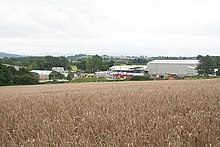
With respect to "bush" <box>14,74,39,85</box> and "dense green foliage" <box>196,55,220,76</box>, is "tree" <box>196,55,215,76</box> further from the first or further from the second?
"bush" <box>14,74,39,85</box>

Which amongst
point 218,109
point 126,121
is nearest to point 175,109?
point 218,109

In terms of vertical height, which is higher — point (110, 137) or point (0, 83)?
point (110, 137)

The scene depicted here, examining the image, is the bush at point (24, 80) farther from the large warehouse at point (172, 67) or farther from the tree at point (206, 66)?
the large warehouse at point (172, 67)

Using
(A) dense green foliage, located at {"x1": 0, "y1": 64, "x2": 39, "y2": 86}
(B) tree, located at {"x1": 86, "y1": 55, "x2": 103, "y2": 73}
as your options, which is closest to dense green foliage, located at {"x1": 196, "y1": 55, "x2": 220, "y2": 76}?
(A) dense green foliage, located at {"x1": 0, "y1": 64, "x2": 39, "y2": 86}

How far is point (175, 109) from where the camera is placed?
6934 millimetres

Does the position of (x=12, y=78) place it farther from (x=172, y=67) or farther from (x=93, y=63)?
(x=172, y=67)

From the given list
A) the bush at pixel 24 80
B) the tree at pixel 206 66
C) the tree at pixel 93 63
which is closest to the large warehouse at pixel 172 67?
the tree at pixel 206 66

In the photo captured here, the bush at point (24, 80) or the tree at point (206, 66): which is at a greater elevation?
the tree at point (206, 66)

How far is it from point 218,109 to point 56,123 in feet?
12.1

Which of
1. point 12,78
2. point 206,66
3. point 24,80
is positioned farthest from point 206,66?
point 12,78

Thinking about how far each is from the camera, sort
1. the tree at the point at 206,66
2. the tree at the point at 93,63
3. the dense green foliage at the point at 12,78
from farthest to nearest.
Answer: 1. the tree at the point at 93,63
2. the tree at the point at 206,66
3. the dense green foliage at the point at 12,78

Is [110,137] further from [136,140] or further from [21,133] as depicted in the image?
[21,133]

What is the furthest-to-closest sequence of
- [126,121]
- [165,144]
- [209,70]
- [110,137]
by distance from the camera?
[209,70] → [126,121] → [110,137] → [165,144]

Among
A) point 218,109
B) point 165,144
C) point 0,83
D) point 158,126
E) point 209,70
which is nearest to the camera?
point 165,144
